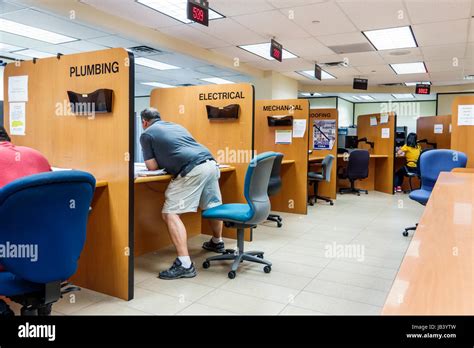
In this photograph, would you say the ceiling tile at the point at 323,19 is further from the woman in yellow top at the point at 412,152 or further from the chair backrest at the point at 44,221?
the chair backrest at the point at 44,221

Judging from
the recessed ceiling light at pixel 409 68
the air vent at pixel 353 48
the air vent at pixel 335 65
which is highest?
the air vent at pixel 335 65

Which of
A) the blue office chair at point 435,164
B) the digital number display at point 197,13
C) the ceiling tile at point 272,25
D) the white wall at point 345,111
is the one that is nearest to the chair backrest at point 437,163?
the blue office chair at point 435,164

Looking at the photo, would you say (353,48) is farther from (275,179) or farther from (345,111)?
(345,111)

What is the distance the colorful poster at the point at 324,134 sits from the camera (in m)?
7.53

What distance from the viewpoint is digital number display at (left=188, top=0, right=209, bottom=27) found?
4.11 metres

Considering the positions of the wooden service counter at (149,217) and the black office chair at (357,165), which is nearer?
the wooden service counter at (149,217)

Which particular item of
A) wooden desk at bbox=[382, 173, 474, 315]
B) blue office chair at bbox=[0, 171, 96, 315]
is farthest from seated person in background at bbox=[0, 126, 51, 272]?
wooden desk at bbox=[382, 173, 474, 315]

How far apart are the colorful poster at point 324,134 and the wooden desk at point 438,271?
6.04 m

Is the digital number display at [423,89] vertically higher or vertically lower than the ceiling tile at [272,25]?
lower

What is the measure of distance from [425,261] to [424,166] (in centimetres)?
415

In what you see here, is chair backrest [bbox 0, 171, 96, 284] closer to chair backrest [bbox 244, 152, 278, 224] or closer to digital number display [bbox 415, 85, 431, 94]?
chair backrest [bbox 244, 152, 278, 224]

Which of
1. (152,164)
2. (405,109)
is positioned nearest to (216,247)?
(152,164)

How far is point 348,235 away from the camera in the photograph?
470 cm
